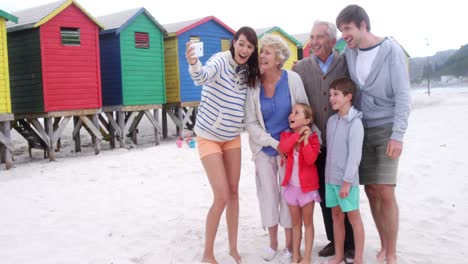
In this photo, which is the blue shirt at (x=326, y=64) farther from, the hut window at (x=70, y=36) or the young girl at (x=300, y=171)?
the hut window at (x=70, y=36)

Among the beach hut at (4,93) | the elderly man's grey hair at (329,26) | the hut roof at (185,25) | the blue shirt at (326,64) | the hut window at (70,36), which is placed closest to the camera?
the elderly man's grey hair at (329,26)

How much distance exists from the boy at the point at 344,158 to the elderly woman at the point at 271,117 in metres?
0.36

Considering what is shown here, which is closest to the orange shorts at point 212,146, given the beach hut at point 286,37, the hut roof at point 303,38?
the beach hut at point 286,37

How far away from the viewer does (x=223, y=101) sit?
401 centimetres

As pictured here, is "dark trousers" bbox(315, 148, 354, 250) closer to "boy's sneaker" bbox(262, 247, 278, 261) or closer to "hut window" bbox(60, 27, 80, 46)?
"boy's sneaker" bbox(262, 247, 278, 261)

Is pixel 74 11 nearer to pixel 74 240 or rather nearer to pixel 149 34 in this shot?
pixel 149 34

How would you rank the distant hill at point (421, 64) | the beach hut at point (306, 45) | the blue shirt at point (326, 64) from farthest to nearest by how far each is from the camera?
the distant hill at point (421, 64) → the beach hut at point (306, 45) → the blue shirt at point (326, 64)

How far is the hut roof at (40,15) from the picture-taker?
1159 centimetres

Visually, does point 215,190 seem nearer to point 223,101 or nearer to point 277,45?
point 223,101

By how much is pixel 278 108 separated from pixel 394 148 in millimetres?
1038

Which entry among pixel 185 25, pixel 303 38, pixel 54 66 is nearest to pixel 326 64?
pixel 54 66

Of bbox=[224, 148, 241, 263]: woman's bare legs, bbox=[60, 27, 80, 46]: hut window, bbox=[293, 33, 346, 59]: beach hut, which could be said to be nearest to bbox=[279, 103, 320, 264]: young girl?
bbox=[224, 148, 241, 263]: woman's bare legs

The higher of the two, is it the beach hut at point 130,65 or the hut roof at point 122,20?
the hut roof at point 122,20

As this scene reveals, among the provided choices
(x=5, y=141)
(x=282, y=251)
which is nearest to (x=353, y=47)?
(x=282, y=251)
